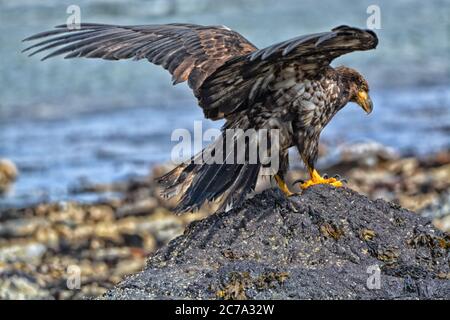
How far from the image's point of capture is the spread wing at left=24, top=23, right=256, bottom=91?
6309mm

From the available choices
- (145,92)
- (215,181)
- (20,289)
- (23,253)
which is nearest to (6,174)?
(23,253)

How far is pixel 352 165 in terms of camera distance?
11508 millimetres

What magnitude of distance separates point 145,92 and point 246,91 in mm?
9979

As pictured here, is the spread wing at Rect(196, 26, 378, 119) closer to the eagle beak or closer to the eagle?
the eagle

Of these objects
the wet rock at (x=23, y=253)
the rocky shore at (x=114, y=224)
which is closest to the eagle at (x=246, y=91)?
the rocky shore at (x=114, y=224)

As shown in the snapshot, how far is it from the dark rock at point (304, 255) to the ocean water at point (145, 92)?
5325mm

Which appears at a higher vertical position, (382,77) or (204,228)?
(382,77)

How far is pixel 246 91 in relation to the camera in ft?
19.6

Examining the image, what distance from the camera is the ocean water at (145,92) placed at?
40.9ft

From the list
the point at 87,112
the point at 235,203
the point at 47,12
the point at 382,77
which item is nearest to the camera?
the point at 235,203

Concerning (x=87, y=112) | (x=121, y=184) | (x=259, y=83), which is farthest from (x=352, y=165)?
(x=259, y=83)
